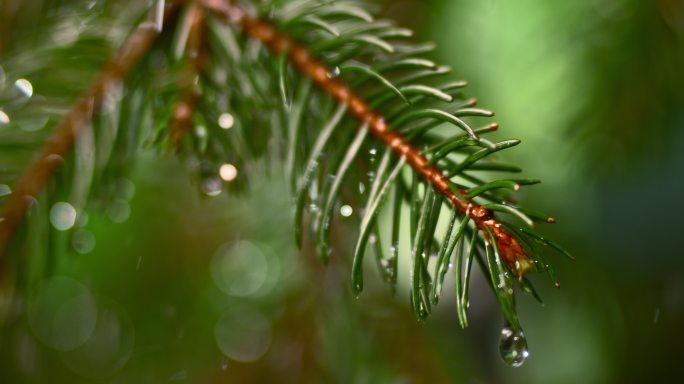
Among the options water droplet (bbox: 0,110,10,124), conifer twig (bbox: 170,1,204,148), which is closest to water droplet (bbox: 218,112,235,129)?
conifer twig (bbox: 170,1,204,148)

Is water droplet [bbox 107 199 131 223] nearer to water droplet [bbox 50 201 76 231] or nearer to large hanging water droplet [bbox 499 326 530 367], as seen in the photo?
water droplet [bbox 50 201 76 231]

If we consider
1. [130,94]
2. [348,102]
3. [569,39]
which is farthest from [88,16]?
[569,39]

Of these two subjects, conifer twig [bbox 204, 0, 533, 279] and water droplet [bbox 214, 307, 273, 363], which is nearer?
conifer twig [bbox 204, 0, 533, 279]

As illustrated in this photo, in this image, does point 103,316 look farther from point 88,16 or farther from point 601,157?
point 601,157

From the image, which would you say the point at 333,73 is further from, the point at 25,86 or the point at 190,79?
the point at 25,86

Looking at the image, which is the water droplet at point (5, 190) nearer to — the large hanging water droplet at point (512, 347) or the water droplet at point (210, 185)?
the water droplet at point (210, 185)

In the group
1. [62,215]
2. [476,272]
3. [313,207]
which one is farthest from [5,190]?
[476,272]
